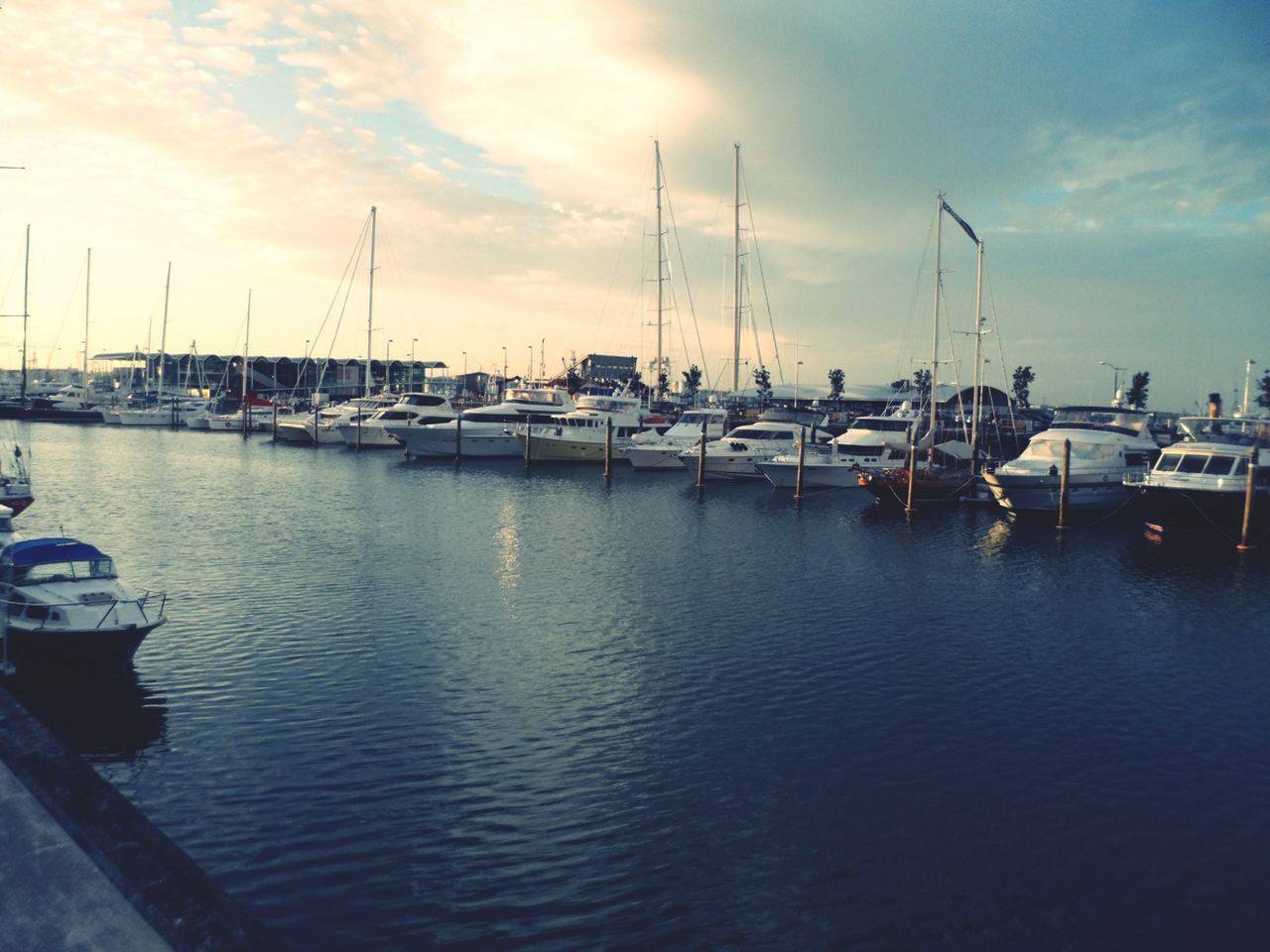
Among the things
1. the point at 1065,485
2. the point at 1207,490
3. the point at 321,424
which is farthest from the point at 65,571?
the point at 321,424

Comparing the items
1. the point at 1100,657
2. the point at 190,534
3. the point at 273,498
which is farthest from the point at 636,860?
the point at 273,498

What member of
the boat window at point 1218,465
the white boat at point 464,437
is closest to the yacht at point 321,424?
the white boat at point 464,437

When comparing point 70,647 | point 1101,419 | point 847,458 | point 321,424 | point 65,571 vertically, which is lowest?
point 70,647

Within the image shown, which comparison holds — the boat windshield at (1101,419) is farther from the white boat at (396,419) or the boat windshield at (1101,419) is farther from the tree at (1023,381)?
the tree at (1023,381)

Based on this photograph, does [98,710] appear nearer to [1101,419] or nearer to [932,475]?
[932,475]

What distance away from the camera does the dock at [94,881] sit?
7.84 metres

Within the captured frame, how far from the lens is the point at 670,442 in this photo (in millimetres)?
66562

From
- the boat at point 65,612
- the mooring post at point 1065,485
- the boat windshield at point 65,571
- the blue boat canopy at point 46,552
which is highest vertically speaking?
the mooring post at point 1065,485

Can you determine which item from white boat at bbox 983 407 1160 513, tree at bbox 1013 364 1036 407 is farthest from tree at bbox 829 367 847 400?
white boat at bbox 983 407 1160 513

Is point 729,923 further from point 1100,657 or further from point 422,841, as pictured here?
point 1100,657

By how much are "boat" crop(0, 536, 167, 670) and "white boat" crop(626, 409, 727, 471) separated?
157 ft

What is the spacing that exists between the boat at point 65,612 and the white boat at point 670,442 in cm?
4774

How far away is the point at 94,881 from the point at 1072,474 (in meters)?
44.9

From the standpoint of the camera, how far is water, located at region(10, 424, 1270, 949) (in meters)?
11.2
